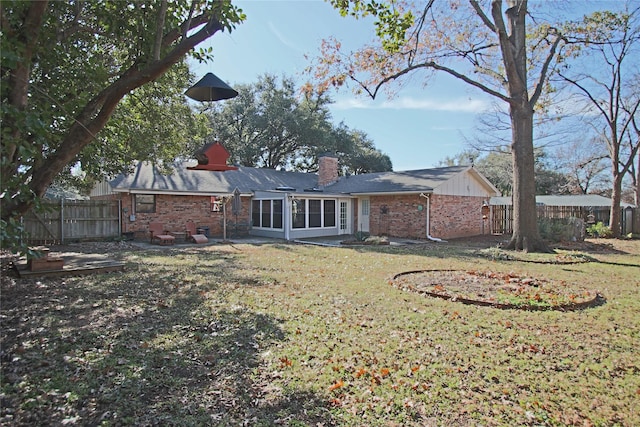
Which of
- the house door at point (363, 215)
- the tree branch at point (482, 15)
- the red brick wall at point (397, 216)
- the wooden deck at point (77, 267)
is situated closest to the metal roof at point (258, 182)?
the red brick wall at point (397, 216)

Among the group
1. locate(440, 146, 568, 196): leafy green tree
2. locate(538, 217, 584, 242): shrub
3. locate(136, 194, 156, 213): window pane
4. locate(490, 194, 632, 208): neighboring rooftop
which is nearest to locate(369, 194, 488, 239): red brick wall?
locate(538, 217, 584, 242): shrub

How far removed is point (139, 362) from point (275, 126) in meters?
25.6

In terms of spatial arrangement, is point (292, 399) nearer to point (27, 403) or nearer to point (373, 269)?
point (27, 403)

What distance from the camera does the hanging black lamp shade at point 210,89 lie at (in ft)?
18.3

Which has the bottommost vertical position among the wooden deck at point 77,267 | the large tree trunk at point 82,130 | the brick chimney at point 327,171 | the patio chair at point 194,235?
the wooden deck at point 77,267

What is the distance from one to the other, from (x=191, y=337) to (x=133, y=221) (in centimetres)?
Result: 1351

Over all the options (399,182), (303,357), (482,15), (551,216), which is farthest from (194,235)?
(551,216)

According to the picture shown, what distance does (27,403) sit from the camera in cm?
285

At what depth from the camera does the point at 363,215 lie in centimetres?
1956

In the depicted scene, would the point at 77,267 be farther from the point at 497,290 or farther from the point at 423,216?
the point at 423,216

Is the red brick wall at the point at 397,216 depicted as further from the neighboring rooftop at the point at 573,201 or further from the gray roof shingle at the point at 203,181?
the neighboring rooftop at the point at 573,201

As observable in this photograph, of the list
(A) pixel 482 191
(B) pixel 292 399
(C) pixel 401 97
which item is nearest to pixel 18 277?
(B) pixel 292 399

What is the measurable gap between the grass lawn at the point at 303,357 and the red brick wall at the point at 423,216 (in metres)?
10.1

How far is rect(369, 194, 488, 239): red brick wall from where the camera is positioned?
17.0m
